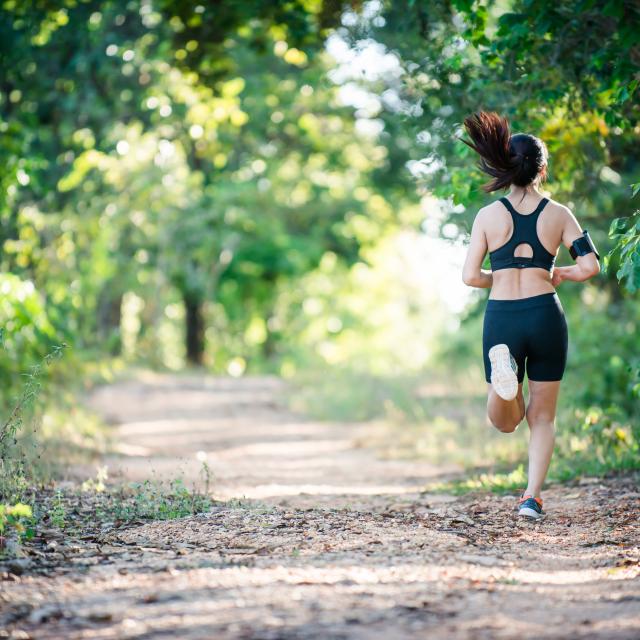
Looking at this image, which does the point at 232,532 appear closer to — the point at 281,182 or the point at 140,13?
the point at 140,13

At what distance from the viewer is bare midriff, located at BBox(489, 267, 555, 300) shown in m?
5.52

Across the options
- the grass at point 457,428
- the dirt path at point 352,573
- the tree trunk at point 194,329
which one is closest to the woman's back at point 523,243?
the dirt path at point 352,573

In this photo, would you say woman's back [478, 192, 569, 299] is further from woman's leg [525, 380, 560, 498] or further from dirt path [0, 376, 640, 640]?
dirt path [0, 376, 640, 640]

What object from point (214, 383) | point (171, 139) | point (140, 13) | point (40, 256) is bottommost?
point (214, 383)

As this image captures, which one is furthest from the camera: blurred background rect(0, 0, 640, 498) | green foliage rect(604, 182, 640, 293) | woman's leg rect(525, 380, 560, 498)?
blurred background rect(0, 0, 640, 498)

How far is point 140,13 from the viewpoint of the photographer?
43.6 feet

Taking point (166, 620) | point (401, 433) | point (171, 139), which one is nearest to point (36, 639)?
point (166, 620)

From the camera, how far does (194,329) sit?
26.7 meters

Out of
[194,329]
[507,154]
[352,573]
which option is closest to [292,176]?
[194,329]

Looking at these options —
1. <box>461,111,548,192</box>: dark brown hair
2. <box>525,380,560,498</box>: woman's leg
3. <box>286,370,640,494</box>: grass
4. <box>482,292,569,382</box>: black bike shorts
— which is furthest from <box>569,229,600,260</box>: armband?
<box>286,370,640,494</box>: grass

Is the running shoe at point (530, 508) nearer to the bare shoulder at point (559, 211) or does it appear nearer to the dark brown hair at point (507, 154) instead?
the bare shoulder at point (559, 211)

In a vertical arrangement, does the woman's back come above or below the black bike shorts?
above

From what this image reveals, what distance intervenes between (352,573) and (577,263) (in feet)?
8.06

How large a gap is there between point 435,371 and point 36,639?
16.0 m
